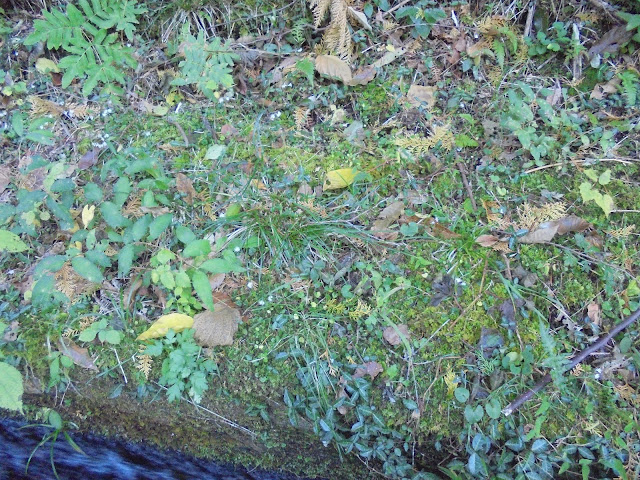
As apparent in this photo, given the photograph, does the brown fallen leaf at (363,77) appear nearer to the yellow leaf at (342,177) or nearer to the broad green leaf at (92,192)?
the yellow leaf at (342,177)

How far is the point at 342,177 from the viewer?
2678mm

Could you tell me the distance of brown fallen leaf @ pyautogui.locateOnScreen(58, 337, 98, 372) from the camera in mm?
2449

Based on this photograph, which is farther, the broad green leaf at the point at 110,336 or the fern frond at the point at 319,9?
the fern frond at the point at 319,9

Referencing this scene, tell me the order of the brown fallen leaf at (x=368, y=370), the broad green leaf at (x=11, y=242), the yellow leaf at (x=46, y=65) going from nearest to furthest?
the brown fallen leaf at (x=368, y=370), the broad green leaf at (x=11, y=242), the yellow leaf at (x=46, y=65)

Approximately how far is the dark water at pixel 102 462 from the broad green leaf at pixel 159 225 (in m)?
1.17

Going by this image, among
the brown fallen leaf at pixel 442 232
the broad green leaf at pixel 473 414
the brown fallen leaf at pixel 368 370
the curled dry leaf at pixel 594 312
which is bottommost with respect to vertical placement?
the broad green leaf at pixel 473 414

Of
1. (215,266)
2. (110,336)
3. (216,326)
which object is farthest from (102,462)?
(215,266)

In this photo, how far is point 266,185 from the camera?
2.76 m

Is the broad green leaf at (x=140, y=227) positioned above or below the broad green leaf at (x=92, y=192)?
below

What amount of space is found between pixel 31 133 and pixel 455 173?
268cm

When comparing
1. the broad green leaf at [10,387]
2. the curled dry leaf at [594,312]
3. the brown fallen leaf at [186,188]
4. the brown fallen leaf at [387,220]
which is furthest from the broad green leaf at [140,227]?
the curled dry leaf at [594,312]

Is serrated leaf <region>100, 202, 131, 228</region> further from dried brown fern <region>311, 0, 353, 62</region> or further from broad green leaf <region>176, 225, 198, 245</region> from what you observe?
dried brown fern <region>311, 0, 353, 62</region>

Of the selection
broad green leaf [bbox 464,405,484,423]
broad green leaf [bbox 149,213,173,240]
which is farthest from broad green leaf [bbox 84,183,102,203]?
broad green leaf [bbox 464,405,484,423]

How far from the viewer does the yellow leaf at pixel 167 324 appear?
2.39m
